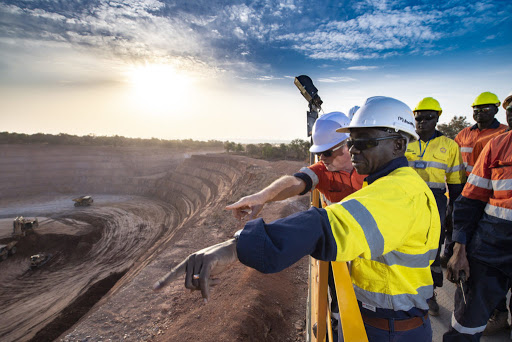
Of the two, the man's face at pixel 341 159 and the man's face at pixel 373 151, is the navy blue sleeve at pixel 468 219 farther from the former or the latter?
the man's face at pixel 373 151

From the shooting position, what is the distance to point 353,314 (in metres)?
1.41

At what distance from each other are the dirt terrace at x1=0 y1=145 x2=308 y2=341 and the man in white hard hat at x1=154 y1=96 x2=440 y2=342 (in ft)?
11.2

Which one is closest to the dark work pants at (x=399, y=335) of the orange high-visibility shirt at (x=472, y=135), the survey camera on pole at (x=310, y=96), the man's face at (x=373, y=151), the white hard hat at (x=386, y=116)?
the man's face at (x=373, y=151)

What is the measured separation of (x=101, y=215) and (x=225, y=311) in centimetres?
2477

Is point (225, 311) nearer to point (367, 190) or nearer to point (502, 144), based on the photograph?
point (367, 190)

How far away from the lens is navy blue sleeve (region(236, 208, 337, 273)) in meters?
1.02

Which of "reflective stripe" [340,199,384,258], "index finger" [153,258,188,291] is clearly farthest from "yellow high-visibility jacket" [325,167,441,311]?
"index finger" [153,258,188,291]

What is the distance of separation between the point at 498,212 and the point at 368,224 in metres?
2.48

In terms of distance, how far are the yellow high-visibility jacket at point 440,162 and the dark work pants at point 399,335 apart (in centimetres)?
276

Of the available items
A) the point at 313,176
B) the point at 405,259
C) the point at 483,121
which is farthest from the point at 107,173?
the point at 405,259

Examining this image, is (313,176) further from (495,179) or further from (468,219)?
(495,179)

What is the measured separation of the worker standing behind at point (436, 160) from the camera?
3818 millimetres

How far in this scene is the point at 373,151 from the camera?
1.69m

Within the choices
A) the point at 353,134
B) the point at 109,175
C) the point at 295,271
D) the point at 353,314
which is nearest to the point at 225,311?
the point at 295,271
